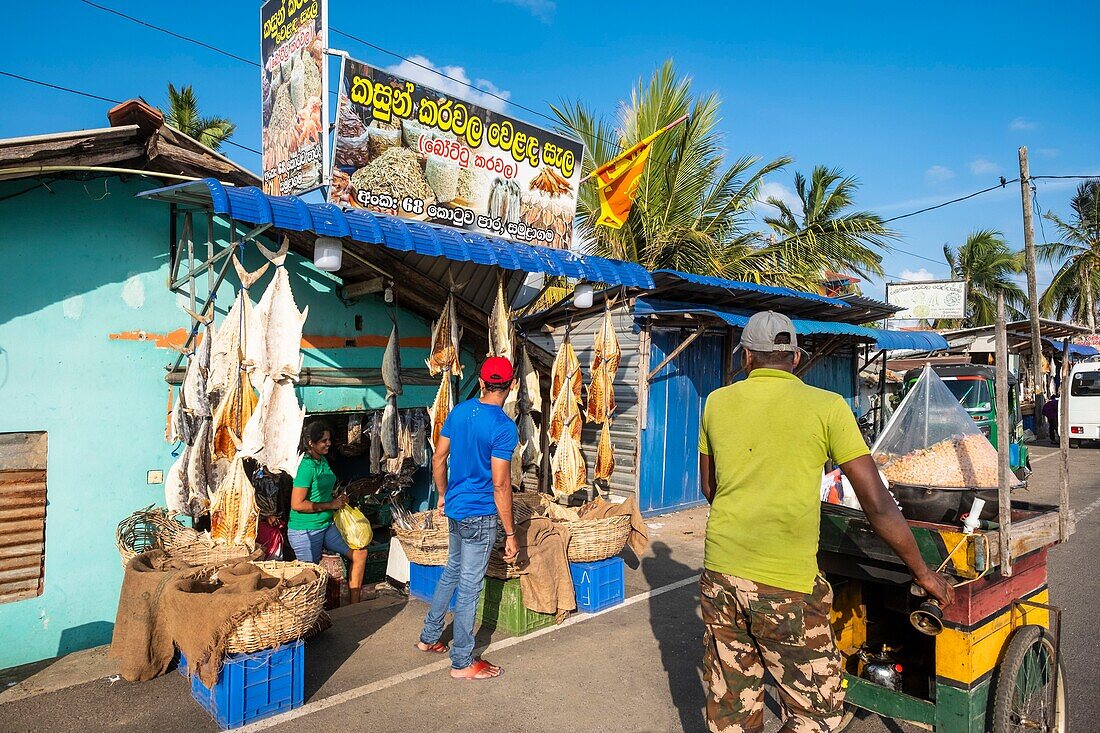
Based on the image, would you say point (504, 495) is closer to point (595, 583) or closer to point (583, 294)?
point (595, 583)

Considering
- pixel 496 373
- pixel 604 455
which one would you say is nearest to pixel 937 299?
pixel 604 455

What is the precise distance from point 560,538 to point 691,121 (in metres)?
10.4

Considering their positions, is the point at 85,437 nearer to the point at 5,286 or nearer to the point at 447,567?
the point at 5,286

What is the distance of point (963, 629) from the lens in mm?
2973

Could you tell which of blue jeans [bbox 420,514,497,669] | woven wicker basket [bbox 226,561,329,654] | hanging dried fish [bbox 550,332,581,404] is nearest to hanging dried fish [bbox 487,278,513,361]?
hanging dried fish [bbox 550,332,581,404]

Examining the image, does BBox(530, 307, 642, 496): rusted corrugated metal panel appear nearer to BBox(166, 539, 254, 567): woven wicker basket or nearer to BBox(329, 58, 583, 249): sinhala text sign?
BBox(329, 58, 583, 249): sinhala text sign

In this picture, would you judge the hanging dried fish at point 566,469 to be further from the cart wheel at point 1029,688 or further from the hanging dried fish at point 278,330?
the cart wheel at point 1029,688

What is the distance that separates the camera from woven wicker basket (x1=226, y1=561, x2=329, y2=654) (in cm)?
389

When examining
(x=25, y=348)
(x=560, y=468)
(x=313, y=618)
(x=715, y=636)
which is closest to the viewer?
(x=715, y=636)

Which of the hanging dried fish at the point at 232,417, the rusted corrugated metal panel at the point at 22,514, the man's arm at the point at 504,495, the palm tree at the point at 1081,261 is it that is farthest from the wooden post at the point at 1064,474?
the palm tree at the point at 1081,261

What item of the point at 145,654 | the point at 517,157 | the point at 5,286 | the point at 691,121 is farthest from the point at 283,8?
the point at 691,121

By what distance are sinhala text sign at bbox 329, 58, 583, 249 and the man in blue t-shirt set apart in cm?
240

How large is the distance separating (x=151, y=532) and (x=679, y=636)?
4.15m

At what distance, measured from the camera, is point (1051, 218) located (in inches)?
1174
